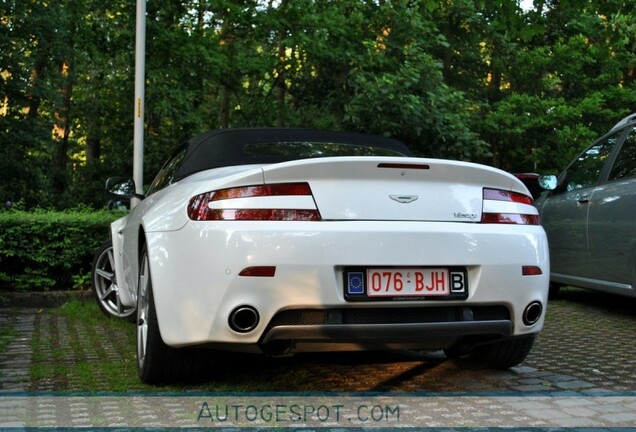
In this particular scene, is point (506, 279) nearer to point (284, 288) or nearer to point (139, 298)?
point (284, 288)

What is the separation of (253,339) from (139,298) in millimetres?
1154

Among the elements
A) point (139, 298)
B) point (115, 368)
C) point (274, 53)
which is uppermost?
point (274, 53)

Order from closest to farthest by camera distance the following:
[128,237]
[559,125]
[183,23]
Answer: [128,237] < [183,23] < [559,125]

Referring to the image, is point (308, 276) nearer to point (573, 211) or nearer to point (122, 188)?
point (122, 188)

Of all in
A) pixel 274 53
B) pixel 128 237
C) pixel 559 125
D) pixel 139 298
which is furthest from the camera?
pixel 559 125

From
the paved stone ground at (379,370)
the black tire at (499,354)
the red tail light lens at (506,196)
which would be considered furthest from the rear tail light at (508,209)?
the paved stone ground at (379,370)

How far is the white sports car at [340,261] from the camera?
3.71 metres

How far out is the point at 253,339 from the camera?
3.76m

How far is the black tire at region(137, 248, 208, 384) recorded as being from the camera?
411 centimetres

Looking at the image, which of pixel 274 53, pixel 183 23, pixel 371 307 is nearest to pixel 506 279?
pixel 371 307

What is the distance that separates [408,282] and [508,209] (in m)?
0.76

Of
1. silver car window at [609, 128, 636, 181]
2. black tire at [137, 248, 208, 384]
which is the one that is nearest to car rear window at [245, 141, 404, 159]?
black tire at [137, 248, 208, 384]

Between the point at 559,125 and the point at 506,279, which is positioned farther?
the point at 559,125

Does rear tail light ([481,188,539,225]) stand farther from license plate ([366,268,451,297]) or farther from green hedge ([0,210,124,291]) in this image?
green hedge ([0,210,124,291])
